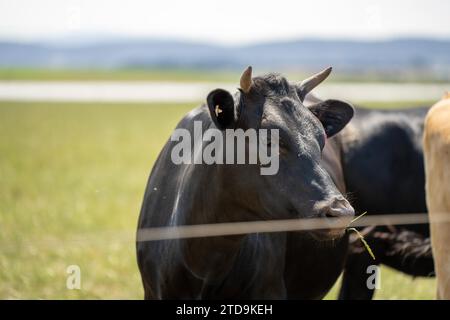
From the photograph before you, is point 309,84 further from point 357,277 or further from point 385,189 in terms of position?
point 357,277

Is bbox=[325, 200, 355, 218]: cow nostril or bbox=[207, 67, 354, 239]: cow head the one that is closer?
bbox=[325, 200, 355, 218]: cow nostril

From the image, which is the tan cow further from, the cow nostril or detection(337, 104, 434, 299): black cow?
detection(337, 104, 434, 299): black cow

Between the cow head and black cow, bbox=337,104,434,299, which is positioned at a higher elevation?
the cow head

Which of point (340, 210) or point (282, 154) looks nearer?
point (340, 210)

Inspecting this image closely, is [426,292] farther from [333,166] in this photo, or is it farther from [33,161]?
[33,161]

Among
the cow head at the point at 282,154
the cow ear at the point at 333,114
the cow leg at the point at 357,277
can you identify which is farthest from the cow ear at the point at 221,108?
the cow leg at the point at 357,277

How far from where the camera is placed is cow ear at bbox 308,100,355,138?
158 inches

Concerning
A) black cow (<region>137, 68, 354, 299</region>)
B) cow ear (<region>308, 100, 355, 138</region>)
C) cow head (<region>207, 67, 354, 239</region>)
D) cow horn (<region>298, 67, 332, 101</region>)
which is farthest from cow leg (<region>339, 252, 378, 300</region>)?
cow head (<region>207, 67, 354, 239</region>)

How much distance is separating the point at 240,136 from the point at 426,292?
11.0 ft

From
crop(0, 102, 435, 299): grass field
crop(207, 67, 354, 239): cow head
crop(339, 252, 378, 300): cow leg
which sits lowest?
crop(0, 102, 435, 299): grass field

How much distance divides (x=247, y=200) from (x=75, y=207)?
18.9 ft

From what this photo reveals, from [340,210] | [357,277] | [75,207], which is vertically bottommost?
[75,207]

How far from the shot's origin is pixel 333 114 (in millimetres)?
4062

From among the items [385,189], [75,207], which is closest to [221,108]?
[385,189]
